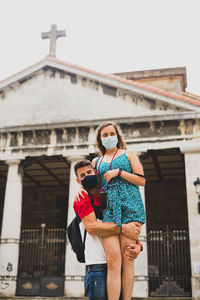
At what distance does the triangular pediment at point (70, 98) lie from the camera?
15508 mm

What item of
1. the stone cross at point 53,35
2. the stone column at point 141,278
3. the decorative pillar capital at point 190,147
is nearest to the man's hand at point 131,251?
the stone column at point 141,278

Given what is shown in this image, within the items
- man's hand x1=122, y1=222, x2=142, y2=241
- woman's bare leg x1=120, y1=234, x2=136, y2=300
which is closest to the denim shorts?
woman's bare leg x1=120, y1=234, x2=136, y2=300

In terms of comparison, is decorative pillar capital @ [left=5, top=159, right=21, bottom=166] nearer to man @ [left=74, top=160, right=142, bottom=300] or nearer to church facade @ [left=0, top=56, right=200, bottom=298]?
church facade @ [left=0, top=56, right=200, bottom=298]

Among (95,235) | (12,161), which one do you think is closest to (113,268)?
(95,235)

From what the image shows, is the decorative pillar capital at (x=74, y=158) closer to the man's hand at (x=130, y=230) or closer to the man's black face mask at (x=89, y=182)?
the man's black face mask at (x=89, y=182)

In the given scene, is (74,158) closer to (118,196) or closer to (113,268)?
(118,196)

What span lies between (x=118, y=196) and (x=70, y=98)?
1370cm

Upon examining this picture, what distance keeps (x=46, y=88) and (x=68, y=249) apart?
7207 millimetres

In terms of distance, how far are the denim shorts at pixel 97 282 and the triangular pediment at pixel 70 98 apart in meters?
12.5

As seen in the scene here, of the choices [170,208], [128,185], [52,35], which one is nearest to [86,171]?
[128,185]

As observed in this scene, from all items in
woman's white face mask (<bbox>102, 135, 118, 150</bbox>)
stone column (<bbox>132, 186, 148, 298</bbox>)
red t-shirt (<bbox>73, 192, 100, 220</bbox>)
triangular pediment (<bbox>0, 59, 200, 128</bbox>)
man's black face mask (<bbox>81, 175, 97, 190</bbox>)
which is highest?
triangular pediment (<bbox>0, 59, 200, 128</bbox>)

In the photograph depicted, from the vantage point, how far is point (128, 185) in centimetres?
335

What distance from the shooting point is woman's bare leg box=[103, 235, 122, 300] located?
3043mm

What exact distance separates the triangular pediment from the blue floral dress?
12.0 meters
